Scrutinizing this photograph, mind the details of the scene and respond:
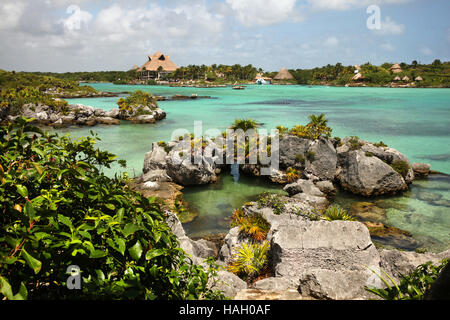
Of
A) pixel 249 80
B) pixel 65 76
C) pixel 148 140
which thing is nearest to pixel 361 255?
pixel 148 140

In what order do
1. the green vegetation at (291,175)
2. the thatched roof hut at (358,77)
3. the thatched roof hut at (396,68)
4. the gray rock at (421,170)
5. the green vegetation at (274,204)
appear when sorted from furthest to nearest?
the thatched roof hut at (358,77) → the thatched roof hut at (396,68) → the gray rock at (421,170) → the green vegetation at (291,175) → the green vegetation at (274,204)

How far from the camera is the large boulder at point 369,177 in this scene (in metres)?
14.7

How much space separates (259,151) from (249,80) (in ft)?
481

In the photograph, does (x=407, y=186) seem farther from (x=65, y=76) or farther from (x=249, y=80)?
(x=65, y=76)

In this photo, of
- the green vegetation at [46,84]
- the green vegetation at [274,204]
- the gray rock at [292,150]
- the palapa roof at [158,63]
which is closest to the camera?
the green vegetation at [274,204]

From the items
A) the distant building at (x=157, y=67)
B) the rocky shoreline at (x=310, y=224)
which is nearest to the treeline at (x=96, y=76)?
the distant building at (x=157, y=67)

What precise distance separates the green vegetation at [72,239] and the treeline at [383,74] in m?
137

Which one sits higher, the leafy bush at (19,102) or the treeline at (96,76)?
the treeline at (96,76)

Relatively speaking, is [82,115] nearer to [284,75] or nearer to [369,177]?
[369,177]

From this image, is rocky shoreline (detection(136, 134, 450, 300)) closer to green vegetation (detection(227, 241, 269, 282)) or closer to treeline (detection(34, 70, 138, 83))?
green vegetation (detection(227, 241, 269, 282))

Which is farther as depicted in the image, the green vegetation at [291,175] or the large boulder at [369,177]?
the green vegetation at [291,175]

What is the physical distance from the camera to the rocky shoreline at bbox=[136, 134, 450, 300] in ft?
14.4

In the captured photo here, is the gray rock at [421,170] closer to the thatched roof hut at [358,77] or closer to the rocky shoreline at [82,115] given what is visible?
the rocky shoreline at [82,115]
